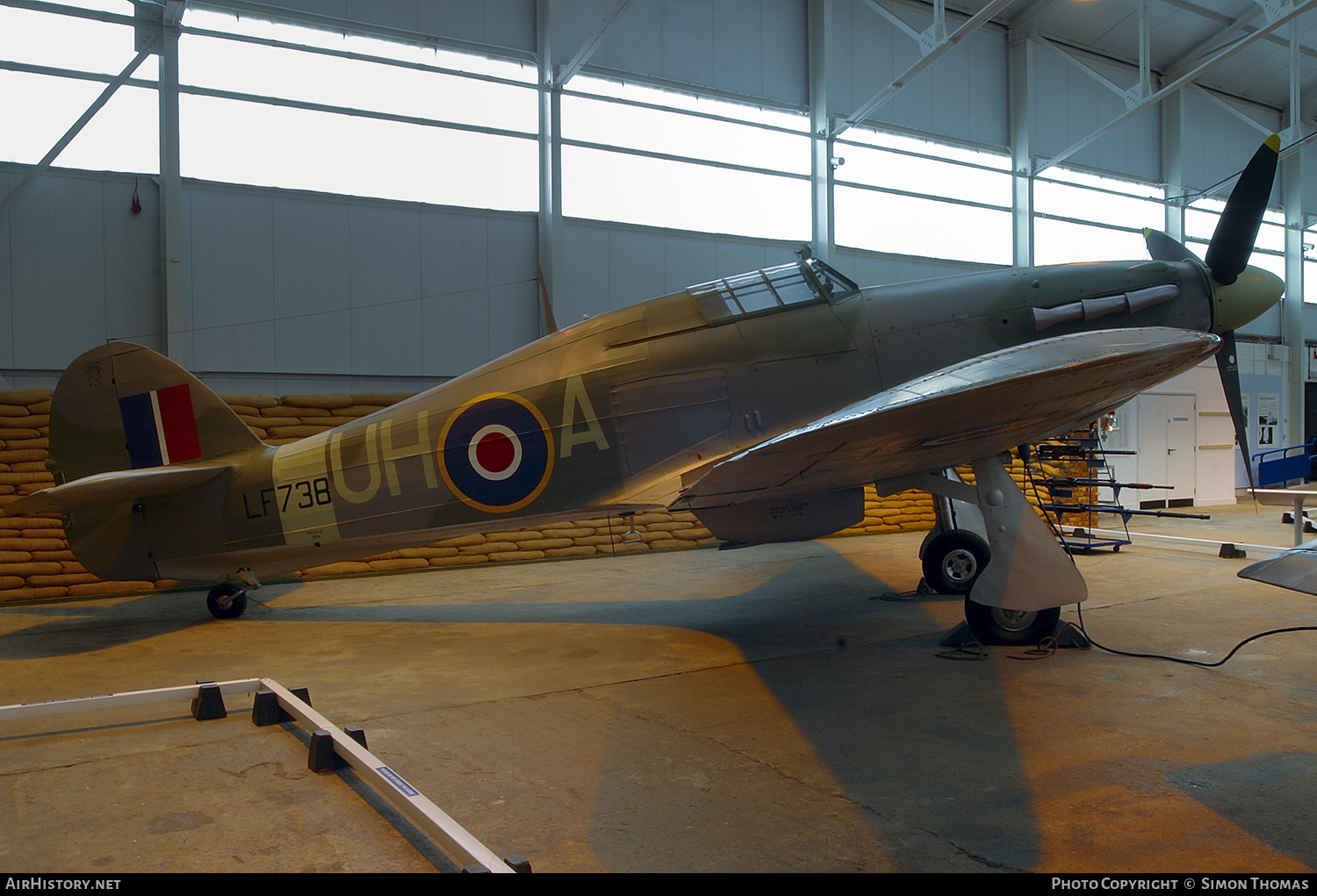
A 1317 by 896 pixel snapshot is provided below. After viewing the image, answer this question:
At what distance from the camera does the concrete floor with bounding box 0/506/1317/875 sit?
2.63m

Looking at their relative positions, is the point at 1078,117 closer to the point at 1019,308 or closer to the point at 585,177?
the point at 585,177

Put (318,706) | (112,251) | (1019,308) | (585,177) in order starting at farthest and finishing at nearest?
(585,177), (112,251), (1019,308), (318,706)

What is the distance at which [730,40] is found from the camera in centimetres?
1512

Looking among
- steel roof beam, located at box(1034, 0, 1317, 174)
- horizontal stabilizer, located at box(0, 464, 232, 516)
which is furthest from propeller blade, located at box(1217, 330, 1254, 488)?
steel roof beam, located at box(1034, 0, 1317, 174)

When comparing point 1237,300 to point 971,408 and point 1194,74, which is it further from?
point 1194,74

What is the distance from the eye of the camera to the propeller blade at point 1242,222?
581 cm

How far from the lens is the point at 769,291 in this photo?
6.03 metres

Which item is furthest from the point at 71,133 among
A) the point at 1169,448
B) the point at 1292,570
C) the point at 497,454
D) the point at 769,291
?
the point at 1169,448

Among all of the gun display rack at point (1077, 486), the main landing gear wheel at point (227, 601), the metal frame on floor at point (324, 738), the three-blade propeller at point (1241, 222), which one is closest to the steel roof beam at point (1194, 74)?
the gun display rack at point (1077, 486)

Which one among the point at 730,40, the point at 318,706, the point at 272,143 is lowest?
the point at 318,706

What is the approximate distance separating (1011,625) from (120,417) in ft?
23.3

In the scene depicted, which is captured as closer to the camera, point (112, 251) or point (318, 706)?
point (318, 706)

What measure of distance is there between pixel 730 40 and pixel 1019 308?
11585mm
